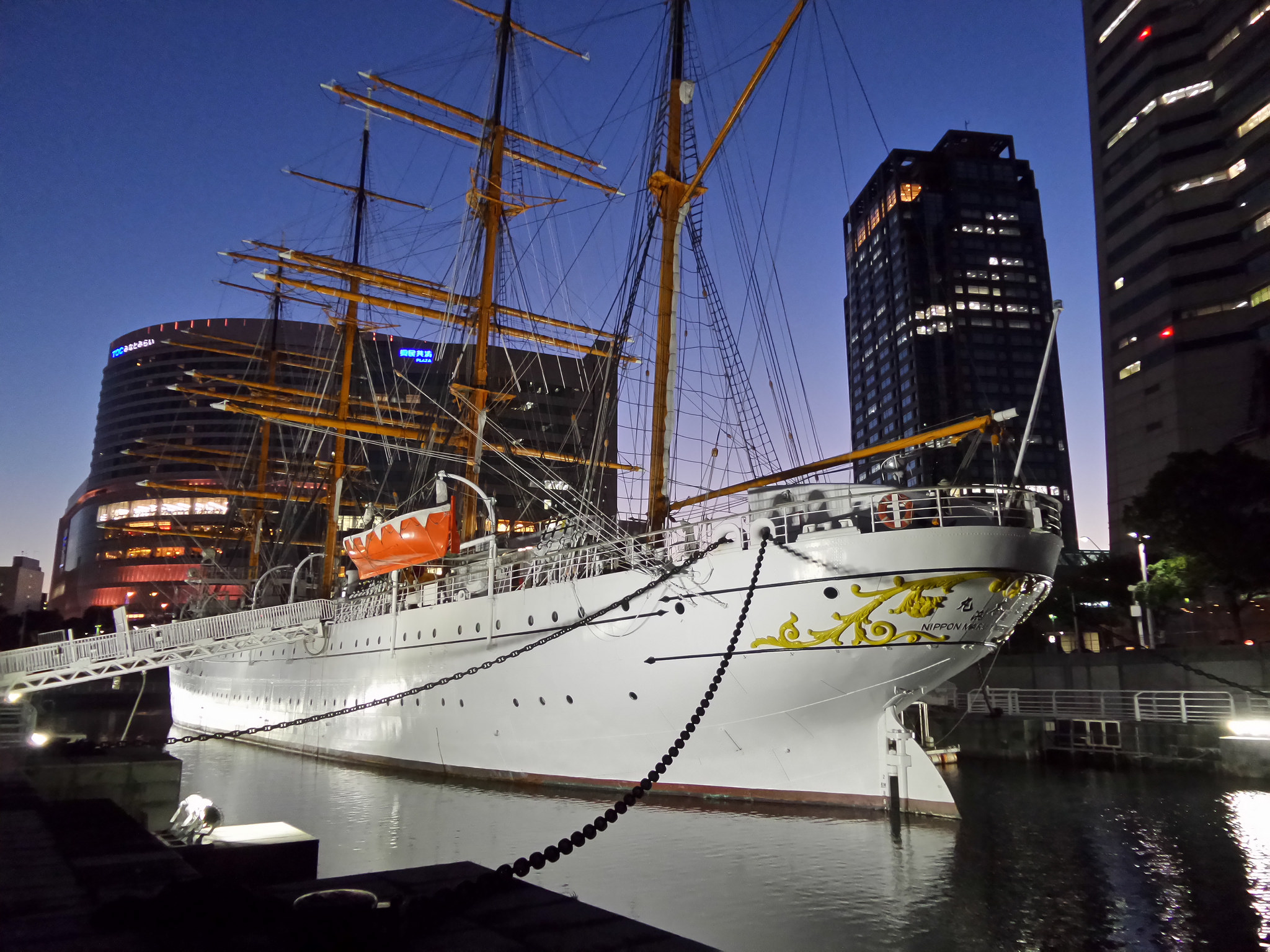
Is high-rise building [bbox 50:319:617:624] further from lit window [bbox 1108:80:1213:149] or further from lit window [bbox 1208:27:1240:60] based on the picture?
lit window [bbox 1208:27:1240:60]

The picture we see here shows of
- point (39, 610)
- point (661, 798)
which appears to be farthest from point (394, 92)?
point (39, 610)

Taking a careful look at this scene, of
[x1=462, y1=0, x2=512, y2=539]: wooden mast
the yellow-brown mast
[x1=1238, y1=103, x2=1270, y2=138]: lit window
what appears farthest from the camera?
[x1=1238, y1=103, x2=1270, y2=138]: lit window

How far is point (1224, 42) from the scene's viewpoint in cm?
5756

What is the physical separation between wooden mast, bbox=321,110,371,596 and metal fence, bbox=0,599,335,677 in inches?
215

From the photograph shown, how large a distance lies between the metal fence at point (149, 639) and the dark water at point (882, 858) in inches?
169

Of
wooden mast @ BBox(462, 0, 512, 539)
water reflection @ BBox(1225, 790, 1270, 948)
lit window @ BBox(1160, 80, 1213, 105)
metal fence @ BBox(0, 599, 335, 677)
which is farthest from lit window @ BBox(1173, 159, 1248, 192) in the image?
metal fence @ BBox(0, 599, 335, 677)

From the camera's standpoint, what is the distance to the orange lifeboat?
59.2ft

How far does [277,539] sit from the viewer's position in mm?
39500

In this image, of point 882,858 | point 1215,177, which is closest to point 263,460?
point 882,858

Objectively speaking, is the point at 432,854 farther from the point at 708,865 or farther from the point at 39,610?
the point at 39,610

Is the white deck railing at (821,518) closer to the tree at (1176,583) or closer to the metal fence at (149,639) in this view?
the metal fence at (149,639)

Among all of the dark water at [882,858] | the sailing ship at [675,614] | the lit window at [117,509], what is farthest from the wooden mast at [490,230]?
the lit window at [117,509]

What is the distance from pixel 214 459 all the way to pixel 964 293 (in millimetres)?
86735

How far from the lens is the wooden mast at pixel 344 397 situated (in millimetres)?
27875
